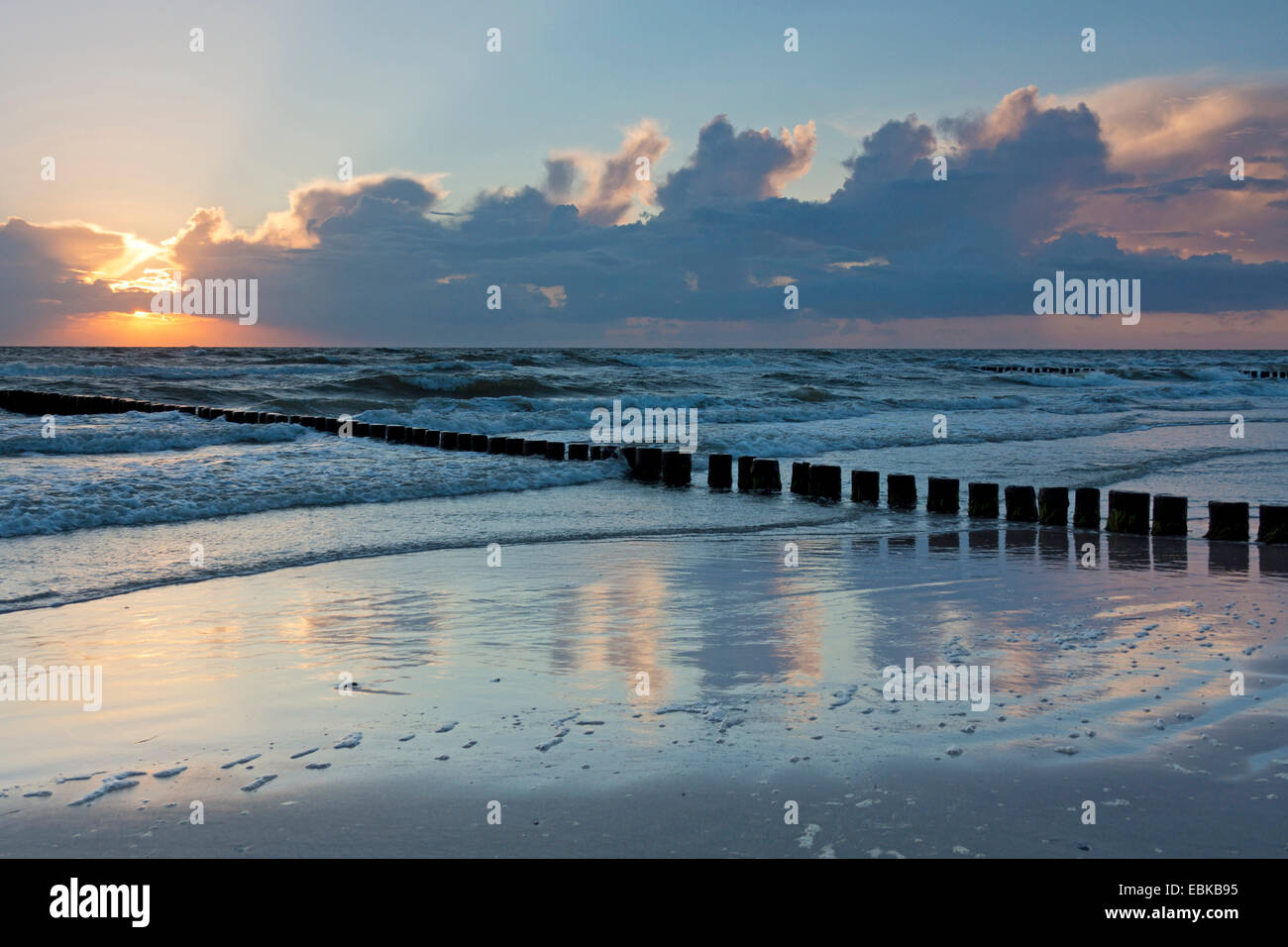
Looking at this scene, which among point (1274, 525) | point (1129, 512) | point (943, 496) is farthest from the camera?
point (943, 496)

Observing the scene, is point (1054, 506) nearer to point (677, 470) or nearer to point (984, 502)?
point (984, 502)

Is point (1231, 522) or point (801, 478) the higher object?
point (801, 478)

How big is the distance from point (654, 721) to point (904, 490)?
28.4 feet

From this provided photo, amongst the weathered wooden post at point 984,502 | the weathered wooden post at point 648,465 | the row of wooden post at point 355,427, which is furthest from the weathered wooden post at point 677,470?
the weathered wooden post at point 984,502

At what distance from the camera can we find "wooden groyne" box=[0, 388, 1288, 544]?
32.7 feet

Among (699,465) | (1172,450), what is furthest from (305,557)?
(1172,450)

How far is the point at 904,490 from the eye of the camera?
12484 mm

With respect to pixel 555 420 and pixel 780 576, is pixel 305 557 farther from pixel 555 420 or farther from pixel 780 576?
pixel 555 420

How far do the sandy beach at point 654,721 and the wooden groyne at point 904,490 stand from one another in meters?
2.60

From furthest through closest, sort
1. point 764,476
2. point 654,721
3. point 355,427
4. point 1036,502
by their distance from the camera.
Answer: point 355,427 → point 764,476 → point 1036,502 → point 654,721

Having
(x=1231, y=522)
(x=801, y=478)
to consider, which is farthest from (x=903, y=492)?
(x=1231, y=522)
